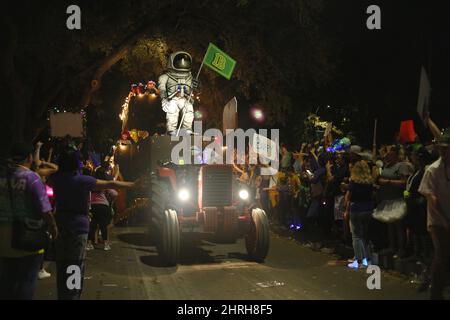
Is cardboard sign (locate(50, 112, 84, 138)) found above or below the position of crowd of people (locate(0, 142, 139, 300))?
above

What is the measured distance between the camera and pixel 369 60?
25.6m

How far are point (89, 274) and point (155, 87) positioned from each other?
8.11m

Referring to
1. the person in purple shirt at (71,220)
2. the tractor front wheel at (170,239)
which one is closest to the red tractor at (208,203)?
the tractor front wheel at (170,239)

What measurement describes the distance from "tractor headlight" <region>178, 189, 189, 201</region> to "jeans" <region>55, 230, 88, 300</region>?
5.03m

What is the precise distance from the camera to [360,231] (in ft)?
33.8

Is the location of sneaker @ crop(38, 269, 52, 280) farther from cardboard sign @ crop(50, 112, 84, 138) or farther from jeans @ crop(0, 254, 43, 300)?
cardboard sign @ crop(50, 112, 84, 138)

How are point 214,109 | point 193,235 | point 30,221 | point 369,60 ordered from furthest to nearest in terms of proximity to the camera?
point 369,60 → point 214,109 → point 193,235 → point 30,221

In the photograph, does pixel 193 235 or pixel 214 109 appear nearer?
pixel 193 235

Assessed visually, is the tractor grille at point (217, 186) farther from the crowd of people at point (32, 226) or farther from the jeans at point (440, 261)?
the jeans at point (440, 261)

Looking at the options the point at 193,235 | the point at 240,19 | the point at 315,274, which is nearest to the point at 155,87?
the point at 240,19

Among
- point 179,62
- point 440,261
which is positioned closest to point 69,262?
point 440,261

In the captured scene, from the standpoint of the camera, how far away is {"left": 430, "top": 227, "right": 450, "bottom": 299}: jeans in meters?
7.39

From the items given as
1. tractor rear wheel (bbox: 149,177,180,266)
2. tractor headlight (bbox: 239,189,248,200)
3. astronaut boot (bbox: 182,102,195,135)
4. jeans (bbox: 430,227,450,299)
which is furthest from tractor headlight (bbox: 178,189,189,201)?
jeans (bbox: 430,227,450,299)

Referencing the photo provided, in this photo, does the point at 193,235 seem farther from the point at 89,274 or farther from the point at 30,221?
the point at 30,221
